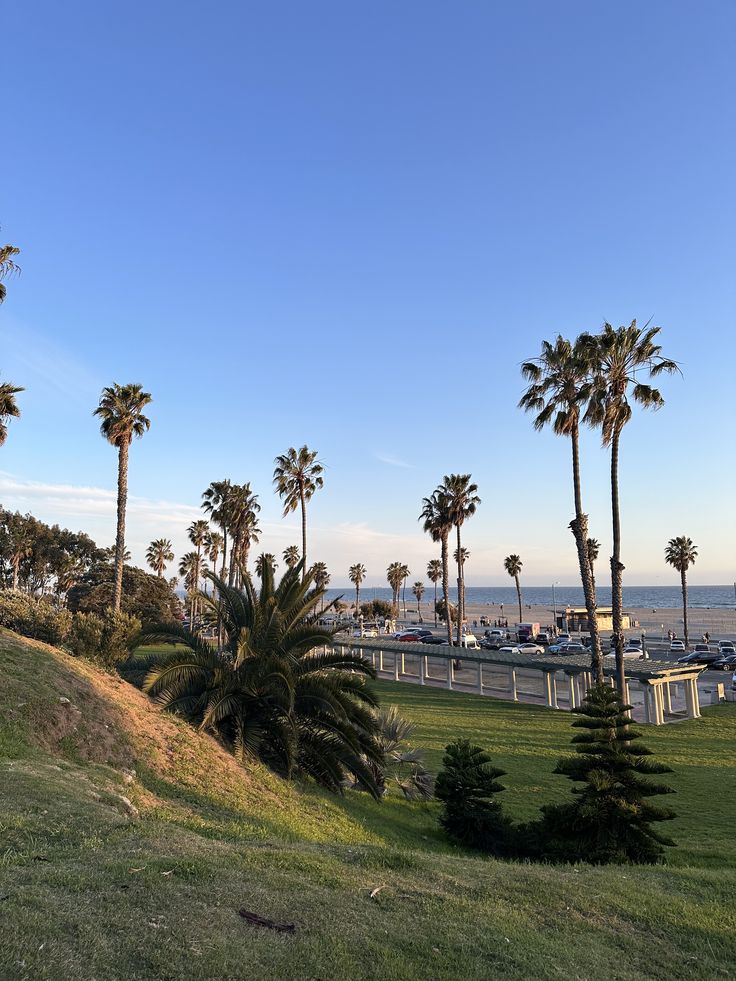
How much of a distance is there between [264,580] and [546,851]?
30.6 feet

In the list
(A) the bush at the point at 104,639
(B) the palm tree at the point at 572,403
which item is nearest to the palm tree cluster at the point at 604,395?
(B) the palm tree at the point at 572,403

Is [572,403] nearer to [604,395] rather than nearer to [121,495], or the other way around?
[604,395]

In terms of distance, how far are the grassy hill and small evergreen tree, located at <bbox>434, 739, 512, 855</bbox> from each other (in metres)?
0.63

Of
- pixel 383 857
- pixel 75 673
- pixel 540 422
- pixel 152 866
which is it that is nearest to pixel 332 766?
pixel 75 673

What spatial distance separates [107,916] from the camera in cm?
437

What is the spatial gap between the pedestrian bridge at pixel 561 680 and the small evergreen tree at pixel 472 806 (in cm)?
661

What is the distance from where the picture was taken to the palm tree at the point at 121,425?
3294 centimetres

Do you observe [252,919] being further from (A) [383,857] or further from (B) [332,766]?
(B) [332,766]

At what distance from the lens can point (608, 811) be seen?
12.0m

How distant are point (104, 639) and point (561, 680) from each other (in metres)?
35.7

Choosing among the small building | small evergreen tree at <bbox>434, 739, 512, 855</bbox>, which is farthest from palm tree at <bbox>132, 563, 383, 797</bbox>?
the small building

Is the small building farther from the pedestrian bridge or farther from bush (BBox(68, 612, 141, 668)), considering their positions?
bush (BBox(68, 612, 141, 668))

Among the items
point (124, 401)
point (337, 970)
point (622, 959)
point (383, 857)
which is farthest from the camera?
point (124, 401)

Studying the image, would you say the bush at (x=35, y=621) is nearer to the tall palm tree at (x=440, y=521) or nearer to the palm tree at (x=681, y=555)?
the tall palm tree at (x=440, y=521)
